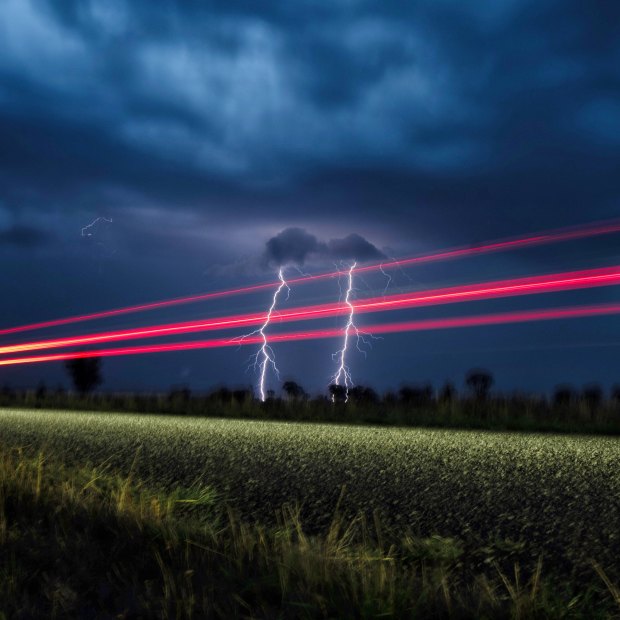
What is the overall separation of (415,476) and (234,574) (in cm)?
265

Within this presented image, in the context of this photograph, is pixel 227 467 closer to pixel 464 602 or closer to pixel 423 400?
pixel 464 602

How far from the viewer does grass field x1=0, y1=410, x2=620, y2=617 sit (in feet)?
12.8

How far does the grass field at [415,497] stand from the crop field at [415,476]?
0.04ft

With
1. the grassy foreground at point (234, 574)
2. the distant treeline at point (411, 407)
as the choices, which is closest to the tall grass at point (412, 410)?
the distant treeline at point (411, 407)

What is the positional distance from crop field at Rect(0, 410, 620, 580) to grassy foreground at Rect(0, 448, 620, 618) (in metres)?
0.26

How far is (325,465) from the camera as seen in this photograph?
705 centimetres

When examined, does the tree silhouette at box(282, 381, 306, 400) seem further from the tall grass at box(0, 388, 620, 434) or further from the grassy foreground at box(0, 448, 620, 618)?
the grassy foreground at box(0, 448, 620, 618)

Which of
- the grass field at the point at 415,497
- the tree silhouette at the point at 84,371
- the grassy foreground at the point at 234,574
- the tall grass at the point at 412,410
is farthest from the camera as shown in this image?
the tree silhouette at the point at 84,371

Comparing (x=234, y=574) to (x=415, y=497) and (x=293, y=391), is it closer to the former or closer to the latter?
(x=415, y=497)

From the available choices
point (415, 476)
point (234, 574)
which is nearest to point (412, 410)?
point (415, 476)

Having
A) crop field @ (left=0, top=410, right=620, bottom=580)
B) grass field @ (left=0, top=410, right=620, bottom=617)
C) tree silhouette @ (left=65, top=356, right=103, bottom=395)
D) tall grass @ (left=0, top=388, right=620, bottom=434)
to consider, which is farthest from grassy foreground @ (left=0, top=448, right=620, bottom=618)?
tree silhouette @ (left=65, top=356, right=103, bottom=395)

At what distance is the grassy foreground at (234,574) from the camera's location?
3.59 meters

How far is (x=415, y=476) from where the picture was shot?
6.39m

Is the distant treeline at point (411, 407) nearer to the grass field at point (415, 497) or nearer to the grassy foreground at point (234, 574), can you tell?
the grass field at point (415, 497)
